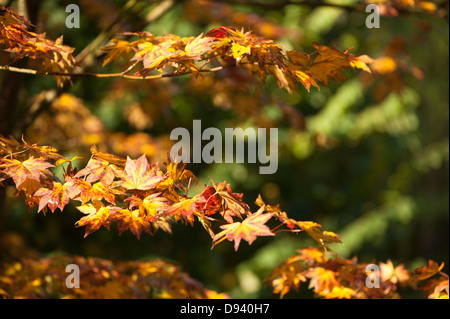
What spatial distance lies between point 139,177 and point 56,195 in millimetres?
230

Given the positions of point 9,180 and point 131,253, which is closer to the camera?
point 9,180

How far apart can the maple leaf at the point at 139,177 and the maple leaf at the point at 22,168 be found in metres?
A: 0.21

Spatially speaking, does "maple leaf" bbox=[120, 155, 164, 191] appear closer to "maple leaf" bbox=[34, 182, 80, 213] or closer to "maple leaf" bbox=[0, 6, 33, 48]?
"maple leaf" bbox=[34, 182, 80, 213]

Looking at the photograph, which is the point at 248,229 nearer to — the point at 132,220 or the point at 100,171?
the point at 132,220

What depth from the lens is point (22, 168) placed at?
Result: 1.34m

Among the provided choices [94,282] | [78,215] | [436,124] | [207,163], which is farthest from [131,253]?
[436,124]

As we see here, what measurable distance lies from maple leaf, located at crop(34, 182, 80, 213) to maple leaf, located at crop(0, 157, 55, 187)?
5 cm

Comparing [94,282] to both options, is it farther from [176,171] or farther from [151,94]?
[151,94]

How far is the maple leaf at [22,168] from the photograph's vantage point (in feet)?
4.31

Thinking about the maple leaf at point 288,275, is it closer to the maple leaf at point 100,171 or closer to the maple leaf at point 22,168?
the maple leaf at point 100,171

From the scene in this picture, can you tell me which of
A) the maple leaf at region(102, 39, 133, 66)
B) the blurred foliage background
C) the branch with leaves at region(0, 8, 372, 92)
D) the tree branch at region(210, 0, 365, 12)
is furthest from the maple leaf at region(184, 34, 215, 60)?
the blurred foliage background

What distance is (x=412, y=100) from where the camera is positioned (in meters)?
7.08

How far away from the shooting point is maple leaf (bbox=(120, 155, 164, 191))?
1.37m

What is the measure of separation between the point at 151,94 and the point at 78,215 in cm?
236
